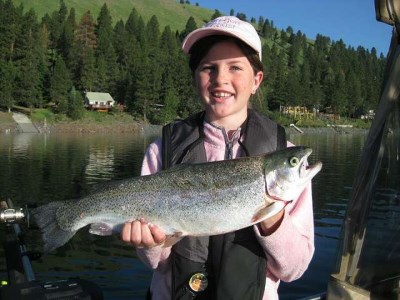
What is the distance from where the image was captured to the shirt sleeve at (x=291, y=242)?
11.2ft

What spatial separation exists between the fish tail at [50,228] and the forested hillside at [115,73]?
67.9 metres

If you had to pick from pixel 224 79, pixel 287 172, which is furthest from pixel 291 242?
pixel 224 79

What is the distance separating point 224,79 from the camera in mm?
3689

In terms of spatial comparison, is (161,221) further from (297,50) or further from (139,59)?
(297,50)

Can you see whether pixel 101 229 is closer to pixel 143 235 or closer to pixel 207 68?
pixel 143 235

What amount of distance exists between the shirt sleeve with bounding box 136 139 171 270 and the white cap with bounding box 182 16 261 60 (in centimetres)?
94

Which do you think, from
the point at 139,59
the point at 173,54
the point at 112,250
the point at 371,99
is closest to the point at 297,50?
the point at 371,99

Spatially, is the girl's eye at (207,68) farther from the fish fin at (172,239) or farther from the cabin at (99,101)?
the cabin at (99,101)

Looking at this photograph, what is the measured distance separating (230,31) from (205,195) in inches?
49.4

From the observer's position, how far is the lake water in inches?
468

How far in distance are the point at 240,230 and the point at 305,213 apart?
0.52m

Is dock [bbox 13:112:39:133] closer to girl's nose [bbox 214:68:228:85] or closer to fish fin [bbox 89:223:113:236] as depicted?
fish fin [bbox 89:223:113:236]

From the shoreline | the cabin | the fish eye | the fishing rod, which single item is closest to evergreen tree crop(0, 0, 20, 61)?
the cabin

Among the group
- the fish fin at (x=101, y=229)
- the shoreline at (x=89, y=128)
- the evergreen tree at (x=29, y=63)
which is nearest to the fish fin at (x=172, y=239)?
the fish fin at (x=101, y=229)
